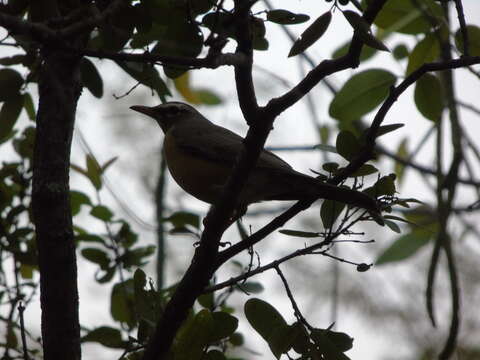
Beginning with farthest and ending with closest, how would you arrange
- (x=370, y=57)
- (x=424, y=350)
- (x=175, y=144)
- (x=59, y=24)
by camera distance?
(x=424, y=350) < (x=175, y=144) < (x=370, y=57) < (x=59, y=24)

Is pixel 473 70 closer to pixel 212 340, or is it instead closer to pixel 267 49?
pixel 267 49

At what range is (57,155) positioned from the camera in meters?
3.21

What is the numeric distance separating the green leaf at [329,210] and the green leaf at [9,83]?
1.94m

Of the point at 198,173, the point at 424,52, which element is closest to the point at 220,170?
the point at 198,173

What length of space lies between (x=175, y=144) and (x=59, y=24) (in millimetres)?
2955

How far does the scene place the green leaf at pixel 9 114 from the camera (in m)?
3.83

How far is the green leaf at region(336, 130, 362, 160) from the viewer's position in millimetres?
3299

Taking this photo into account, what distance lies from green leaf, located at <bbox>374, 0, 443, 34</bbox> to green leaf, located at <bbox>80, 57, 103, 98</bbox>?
1.74 m

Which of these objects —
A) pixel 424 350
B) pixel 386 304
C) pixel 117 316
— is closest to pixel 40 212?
pixel 117 316

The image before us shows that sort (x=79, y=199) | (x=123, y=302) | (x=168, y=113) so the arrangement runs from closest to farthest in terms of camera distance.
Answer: (x=123, y=302) < (x=79, y=199) < (x=168, y=113)

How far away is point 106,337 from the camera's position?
3.71 metres

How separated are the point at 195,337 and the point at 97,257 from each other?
1.36m

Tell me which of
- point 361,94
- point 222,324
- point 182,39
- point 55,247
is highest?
point 361,94

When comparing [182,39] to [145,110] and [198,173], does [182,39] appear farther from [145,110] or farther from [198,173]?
[145,110]
